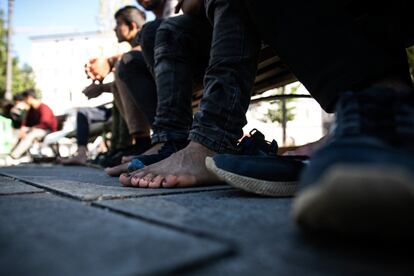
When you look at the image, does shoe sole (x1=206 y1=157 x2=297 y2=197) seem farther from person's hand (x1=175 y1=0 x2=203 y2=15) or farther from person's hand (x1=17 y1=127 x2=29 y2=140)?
person's hand (x1=17 y1=127 x2=29 y2=140)

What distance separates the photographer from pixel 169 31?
5.67 feet

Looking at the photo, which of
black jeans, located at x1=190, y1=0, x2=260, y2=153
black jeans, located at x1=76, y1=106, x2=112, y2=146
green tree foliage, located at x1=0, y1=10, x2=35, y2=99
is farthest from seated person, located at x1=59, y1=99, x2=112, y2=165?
green tree foliage, located at x1=0, y1=10, x2=35, y2=99

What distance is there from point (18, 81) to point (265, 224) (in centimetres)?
2369

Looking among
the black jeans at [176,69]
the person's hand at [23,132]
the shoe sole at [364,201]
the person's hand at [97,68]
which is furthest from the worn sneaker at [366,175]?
the person's hand at [23,132]

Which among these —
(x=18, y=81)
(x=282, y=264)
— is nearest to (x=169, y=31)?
(x=282, y=264)

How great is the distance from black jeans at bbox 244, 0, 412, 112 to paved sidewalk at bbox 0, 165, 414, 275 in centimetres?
31

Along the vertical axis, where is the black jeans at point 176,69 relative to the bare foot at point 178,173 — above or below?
above

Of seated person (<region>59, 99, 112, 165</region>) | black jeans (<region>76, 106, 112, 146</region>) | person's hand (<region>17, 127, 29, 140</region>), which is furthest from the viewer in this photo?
person's hand (<region>17, 127, 29, 140</region>)

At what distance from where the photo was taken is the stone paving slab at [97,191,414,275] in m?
0.39

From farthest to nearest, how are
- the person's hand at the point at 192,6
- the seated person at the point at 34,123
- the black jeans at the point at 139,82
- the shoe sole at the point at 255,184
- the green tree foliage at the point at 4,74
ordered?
the green tree foliage at the point at 4,74 → the seated person at the point at 34,123 → the black jeans at the point at 139,82 → the person's hand at the point at 192,6 → the shoe sole at the point at 255,184

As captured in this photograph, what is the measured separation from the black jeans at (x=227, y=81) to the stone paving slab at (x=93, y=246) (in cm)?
56

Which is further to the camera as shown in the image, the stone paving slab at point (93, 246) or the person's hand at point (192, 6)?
the person's hand at point (192, 6)

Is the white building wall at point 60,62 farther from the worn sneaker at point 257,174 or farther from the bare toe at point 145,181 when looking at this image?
the worn sneaker at point 257,174

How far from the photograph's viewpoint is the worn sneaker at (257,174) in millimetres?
858
